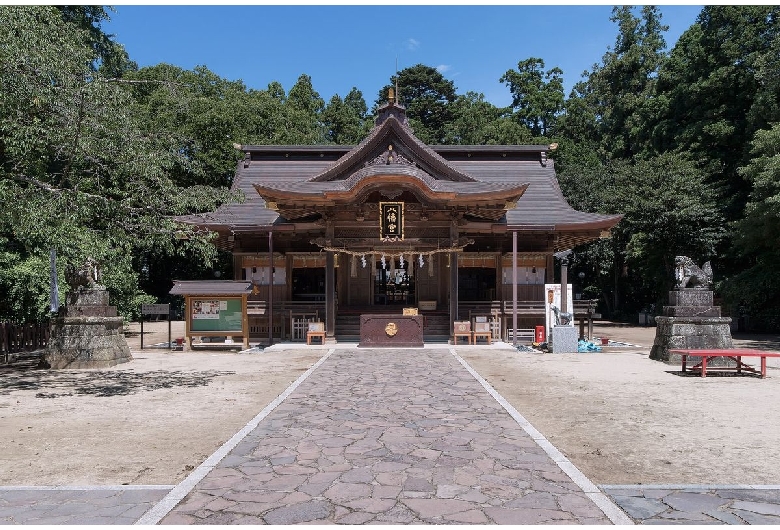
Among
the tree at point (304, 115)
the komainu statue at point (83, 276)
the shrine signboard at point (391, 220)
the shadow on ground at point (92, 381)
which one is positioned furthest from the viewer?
the tree at point (304, 115)

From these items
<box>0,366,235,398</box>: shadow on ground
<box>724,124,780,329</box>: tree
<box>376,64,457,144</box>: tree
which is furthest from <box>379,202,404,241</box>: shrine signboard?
<box>376,64,457,144</box>: tree

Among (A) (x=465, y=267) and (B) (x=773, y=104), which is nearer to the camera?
(A) (x=465, y=267)

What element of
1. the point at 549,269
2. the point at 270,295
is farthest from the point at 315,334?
the point at 549,269

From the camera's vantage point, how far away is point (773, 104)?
84.4 ft

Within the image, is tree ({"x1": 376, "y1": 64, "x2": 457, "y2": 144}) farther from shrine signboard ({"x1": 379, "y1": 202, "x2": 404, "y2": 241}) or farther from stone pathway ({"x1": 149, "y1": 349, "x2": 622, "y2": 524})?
stone pathway ({"x1": 149, "y1": 349, "x2": 622, "y2": 524})

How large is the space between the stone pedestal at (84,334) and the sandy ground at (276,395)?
59 cm

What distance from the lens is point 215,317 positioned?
17859mm

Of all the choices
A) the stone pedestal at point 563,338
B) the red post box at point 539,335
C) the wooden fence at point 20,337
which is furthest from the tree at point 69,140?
the red post box at point 539,335

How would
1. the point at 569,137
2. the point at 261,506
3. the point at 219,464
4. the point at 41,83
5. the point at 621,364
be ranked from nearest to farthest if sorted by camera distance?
the point at 261,506, the point at 219,464, the point at 41,83, the point at 621,364, the point at 569,137

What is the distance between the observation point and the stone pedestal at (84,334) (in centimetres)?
1325

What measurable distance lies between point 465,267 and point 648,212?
41.3 ft

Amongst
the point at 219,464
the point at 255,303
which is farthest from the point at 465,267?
the point at 219,464

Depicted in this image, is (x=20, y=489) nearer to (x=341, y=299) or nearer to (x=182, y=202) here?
A: (x=182, y=202)

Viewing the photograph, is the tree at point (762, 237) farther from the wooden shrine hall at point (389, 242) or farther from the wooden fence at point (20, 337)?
A: the wooden fence at point (20, 337)
